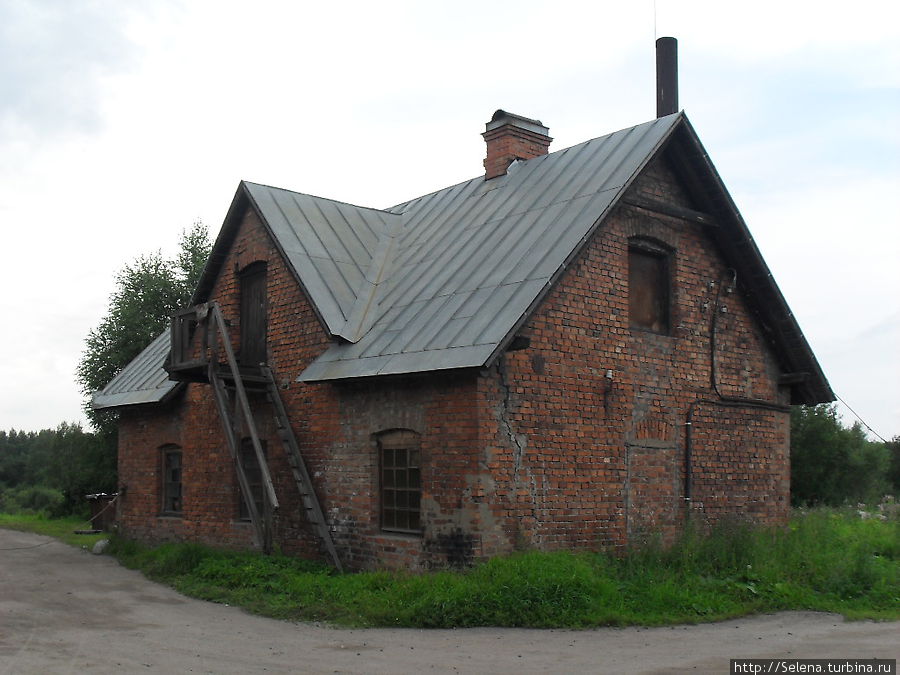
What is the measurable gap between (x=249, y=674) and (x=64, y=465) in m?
33.1

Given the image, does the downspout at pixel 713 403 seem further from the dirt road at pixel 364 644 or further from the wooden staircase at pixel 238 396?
the wooden staircase at pixel 238 396

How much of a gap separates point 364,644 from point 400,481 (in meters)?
3.48

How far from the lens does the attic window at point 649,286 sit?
13.5m

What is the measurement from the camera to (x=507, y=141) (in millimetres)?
16281

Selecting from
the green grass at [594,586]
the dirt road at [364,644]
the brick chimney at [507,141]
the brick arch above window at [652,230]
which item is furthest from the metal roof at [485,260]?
the dirt road at [364,644]

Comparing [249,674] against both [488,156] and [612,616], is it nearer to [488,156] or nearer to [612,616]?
[612,616]

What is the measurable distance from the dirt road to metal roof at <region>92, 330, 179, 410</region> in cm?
589

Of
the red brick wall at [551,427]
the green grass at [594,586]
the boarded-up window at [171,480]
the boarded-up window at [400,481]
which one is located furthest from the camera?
the boarded-up window at [171,480]

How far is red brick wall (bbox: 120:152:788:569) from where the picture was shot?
1145 centimetres

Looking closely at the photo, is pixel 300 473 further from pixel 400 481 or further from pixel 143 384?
pixel 143 384

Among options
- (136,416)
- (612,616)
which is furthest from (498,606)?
(136,416)

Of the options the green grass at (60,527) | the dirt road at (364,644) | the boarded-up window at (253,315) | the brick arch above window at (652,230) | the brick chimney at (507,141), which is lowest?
the green grass at (60,527)

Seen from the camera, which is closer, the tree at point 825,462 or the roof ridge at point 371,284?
the roof ridge at point 371,284

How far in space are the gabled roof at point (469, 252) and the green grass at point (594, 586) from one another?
2.45 metres
